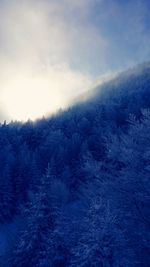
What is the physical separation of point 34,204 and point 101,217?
10.2m

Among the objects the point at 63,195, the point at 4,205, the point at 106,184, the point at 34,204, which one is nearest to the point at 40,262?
the point at 34,204

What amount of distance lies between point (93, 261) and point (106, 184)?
434 centimetres

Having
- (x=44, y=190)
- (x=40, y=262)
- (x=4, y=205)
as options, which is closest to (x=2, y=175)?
(x=4, y=205)

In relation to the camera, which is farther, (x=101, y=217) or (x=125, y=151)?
(x=125, y=151)

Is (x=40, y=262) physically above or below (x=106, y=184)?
below

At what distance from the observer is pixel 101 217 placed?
43.0 feet

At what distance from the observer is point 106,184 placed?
1591cm

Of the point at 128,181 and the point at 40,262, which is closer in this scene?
the point at 128,181

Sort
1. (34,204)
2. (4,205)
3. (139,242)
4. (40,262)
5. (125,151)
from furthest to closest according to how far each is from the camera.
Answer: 1. (4,205)
2. (34,204)
3. (40,262)
4. (125,151)
5. (139,242)

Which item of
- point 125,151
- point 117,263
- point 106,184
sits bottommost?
point 117,263

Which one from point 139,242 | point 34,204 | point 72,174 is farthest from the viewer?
point 72,174

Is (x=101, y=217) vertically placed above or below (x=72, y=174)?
below

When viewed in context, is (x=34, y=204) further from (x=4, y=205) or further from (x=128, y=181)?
(x=4, y=205)

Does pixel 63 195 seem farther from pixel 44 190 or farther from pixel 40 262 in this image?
pixel 40 262
